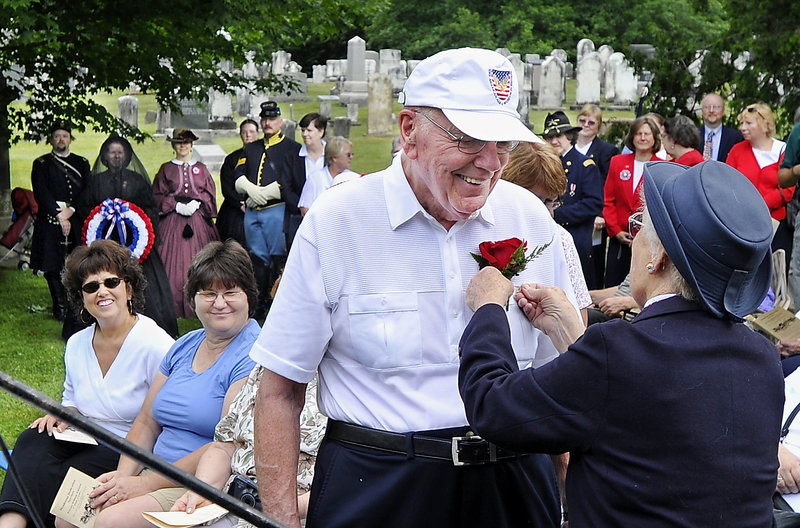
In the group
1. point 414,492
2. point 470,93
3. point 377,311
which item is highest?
point 470,93

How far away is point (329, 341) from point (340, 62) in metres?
30.8

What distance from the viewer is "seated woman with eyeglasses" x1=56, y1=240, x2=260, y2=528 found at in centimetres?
439

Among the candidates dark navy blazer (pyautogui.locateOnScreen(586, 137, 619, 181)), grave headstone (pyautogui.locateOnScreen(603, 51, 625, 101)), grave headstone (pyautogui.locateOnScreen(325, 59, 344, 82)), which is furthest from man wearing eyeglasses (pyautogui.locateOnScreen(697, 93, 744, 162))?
grave headstone (pyautogui.locateOnScreen(325, 59, 344, 82))

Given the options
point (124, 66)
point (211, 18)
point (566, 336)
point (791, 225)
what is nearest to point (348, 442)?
point (566, 336)

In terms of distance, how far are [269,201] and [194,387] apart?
19.4 ft

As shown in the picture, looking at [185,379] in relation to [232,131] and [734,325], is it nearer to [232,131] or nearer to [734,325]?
[734,325]

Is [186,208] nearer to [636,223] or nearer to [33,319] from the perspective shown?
[33,319]

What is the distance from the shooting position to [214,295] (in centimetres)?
475

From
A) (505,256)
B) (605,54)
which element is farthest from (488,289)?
(605,54)

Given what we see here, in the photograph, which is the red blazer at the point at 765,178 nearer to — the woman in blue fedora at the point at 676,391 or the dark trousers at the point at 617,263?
the dark trousers at the point at 617,263

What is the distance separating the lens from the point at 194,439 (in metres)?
4.61

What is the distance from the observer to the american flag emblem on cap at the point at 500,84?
8.46 ft

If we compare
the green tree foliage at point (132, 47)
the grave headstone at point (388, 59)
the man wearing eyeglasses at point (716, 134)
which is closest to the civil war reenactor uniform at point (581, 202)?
the man wearing eyeglasses at point (716, 134)

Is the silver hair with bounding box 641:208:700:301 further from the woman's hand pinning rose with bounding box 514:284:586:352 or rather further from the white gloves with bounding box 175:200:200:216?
the white gloves with bounding box 175:200:200:216
